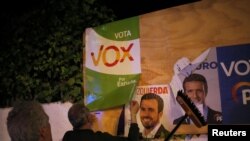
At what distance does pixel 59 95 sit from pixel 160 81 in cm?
145

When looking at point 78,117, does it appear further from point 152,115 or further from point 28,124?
point 28,124

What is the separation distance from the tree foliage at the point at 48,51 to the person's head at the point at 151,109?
0.87 m

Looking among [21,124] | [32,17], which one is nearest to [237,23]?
[21,124]

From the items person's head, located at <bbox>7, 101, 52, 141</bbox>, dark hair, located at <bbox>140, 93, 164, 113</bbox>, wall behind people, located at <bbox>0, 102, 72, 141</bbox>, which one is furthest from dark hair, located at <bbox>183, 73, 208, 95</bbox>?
person's head, located at <bbox>7, 101, 52, 141</bbox>

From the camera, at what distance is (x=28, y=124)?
216 centimetres

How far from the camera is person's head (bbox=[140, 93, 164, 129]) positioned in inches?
156

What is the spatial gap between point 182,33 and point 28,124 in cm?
220

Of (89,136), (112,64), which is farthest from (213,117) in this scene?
(112,64)

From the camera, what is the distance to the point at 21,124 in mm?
2170

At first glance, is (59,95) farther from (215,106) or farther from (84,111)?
(215,106)

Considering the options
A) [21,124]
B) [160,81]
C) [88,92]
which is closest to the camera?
[21,124]

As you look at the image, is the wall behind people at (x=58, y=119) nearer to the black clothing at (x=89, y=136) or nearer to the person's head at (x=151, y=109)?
the person's head at (x=151, y=109)

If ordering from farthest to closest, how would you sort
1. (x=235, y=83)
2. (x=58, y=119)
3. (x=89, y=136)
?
1. (x=58, y=119)
2. (x=235, y=83)
3. (x=89, y=136)

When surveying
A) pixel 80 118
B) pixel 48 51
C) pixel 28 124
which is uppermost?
pixel 48 51
